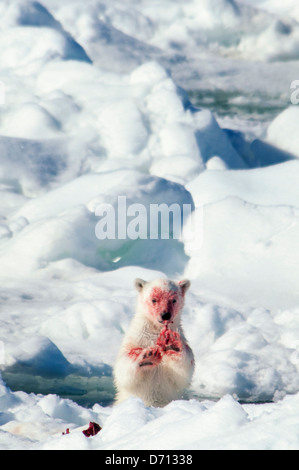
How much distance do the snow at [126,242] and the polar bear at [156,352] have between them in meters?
0.24

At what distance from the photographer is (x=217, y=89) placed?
531 inches

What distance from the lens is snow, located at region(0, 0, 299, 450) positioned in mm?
3160

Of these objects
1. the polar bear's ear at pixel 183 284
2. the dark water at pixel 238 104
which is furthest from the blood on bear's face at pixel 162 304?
the dark water at pixel 238 104

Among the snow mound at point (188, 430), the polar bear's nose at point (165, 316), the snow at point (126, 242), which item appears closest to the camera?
the snow mound at point (188, 430)

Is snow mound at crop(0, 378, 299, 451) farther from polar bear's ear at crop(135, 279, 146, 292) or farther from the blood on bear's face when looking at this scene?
polar bear's ear at crop(135, 279, 146, 292)

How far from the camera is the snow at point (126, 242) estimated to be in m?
3.16

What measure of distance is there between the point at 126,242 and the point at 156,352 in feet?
10.5

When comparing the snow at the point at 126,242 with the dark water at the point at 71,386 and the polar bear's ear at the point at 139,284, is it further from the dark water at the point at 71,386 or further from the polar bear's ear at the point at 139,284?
the polar bear's ear at the point at 139,284

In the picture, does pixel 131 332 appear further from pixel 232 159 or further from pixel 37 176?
pixel 232 159

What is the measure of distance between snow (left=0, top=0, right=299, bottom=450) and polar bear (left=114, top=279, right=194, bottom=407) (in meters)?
0.24

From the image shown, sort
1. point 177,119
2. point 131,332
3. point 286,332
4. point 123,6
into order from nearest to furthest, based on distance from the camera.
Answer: point 131,332
point 286,332
point 177,119
point 123,6

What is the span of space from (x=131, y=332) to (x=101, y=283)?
2.34m

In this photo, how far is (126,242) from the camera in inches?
263
